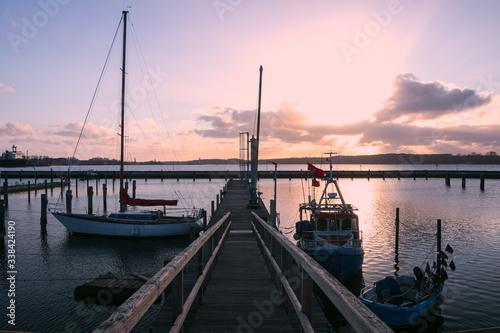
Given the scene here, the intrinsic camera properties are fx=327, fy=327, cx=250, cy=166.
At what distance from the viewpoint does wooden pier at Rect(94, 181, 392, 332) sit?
90.4 inches

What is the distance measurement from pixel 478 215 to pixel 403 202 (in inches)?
524

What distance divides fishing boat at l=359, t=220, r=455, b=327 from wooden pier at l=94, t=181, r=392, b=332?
5399mm

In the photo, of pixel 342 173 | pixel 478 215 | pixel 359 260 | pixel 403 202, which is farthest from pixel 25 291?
pixel 342 173

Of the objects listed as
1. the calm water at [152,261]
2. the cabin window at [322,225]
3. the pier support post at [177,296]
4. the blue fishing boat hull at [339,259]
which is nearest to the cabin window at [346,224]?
the cabin window at [322,225]

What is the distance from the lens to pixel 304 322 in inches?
138

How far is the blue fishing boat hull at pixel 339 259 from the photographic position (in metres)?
16.4

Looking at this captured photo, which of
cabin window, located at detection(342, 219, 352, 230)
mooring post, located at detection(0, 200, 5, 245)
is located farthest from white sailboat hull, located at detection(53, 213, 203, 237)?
cabin window, located at detection(342, 219, 352, 230)

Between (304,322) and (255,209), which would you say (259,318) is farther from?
(255,209)

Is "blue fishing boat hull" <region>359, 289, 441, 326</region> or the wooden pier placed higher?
the wooden pier

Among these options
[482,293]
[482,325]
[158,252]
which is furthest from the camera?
[158,252]

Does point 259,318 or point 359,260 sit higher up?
point 259,318

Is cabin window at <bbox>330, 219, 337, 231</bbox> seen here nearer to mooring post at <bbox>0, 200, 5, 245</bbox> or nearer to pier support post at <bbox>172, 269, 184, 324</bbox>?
pier support post at <bbox>172, 269, 184, 324</bbox>

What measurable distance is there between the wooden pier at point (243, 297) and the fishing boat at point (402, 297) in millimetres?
5399

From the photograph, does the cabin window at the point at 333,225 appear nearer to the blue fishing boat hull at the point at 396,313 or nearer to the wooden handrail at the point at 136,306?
the blue fishing boat hull at the point at 396,313
